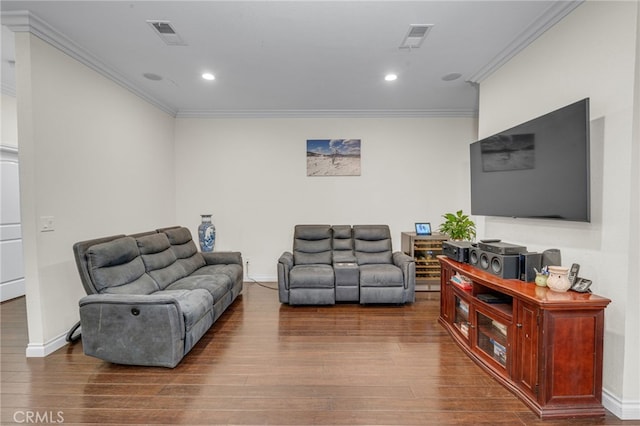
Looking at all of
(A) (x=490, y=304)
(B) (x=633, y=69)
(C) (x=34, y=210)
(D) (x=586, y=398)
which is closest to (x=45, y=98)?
(C) (x=34, y=210)

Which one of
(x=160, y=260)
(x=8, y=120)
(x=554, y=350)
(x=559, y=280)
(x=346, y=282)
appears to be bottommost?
(x=346, y=282)

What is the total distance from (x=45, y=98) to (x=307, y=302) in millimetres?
3461

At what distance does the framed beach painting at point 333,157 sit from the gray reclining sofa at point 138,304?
2.51 meters

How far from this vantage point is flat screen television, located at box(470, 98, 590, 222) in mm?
1968

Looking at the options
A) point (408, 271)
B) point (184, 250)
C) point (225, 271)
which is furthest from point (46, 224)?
point (408, 271)

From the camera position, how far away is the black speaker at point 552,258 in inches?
86.7

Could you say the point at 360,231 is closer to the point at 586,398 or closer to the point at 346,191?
the point at 346,191

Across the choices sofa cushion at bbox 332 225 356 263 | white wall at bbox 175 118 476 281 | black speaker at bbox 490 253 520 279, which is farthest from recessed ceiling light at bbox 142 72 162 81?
black speaker at bbox 490 253 520 279

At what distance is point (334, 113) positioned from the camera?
15.8ft

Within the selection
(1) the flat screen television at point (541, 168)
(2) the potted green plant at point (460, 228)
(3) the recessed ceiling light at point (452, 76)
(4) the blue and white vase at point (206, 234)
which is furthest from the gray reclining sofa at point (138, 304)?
(3) the recessed ceiling light at point (452, 76)

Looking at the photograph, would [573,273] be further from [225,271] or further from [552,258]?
[225,271]

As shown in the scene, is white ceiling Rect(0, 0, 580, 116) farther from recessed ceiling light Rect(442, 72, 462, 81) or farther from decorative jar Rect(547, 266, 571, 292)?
decorative jar Rect(547, 266, 571, 292)

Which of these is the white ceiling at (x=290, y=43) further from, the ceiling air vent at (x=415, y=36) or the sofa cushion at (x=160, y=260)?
the sofa cushion at (x=160, y=260)

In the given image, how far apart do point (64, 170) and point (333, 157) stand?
11.5 ft
